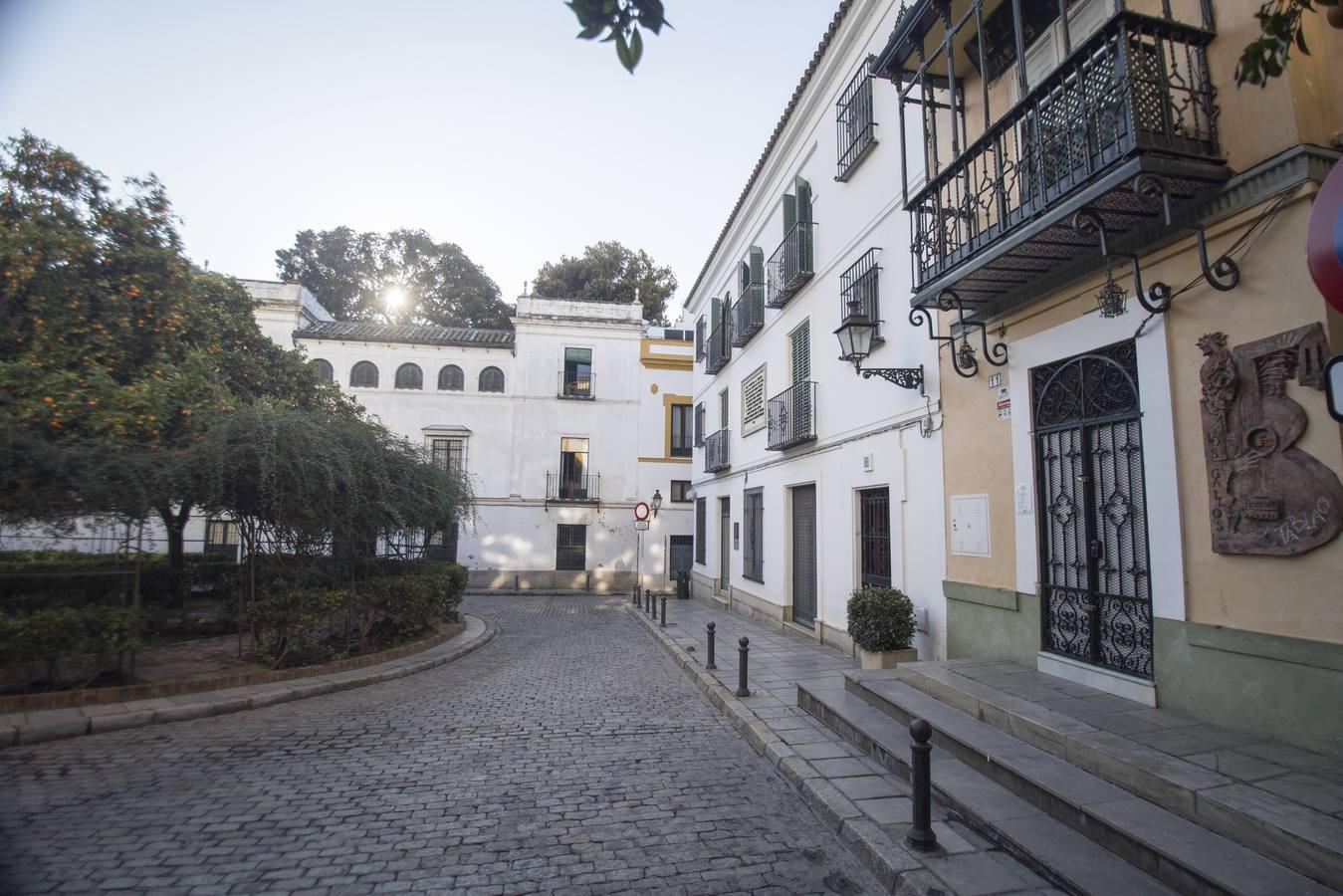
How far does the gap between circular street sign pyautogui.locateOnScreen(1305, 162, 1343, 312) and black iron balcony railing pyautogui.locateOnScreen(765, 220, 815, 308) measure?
9390 millimetres

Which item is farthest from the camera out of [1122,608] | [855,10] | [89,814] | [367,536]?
[367,536]

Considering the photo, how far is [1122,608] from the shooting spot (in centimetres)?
543

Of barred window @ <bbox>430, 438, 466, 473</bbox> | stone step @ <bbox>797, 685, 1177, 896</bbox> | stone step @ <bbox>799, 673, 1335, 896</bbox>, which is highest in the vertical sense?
barred window @ <bbox>430, 438, 466, 473</bbox>

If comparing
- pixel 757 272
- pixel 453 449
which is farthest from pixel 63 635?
pixel 453 449

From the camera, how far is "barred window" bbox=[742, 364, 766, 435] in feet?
49.8

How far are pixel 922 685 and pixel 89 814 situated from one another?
6500 mm

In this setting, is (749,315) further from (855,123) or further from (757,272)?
(855,123)

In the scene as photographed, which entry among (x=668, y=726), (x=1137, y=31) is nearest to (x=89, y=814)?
(x=668, y=726)

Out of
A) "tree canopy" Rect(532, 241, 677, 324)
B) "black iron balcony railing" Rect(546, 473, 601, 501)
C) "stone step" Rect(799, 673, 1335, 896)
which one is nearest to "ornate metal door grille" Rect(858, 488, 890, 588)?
"stone step" Rect(799, 673, 1335, 896)

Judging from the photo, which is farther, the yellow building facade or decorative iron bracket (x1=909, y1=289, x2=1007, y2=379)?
decorative iron bracket (x1=909, y1=289, x2=1007, y2=379)

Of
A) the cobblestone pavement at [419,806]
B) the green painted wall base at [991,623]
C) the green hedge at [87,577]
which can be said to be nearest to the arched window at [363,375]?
the green hedge at [87,577]

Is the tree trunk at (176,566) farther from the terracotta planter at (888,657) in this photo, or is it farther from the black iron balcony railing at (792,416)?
the terracotta planter at (888,657)

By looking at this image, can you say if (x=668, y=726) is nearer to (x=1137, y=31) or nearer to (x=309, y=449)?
(x=309, y=449)

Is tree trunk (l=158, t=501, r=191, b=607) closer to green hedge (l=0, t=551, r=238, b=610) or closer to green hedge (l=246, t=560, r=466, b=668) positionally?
green hedge (l=0, t=551, r=238, b=610)
